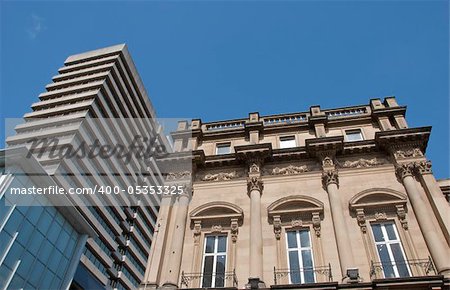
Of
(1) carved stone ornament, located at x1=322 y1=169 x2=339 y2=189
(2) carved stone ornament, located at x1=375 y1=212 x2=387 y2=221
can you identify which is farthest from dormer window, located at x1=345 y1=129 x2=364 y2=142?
(2) carved stone ornament, located at x1=375 y1=212 x2=387 y2=221

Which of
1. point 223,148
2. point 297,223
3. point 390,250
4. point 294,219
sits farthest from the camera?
point 223,148

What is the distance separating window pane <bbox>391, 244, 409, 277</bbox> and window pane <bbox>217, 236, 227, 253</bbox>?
7718 millimetres

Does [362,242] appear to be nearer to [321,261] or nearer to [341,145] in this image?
[321,261]

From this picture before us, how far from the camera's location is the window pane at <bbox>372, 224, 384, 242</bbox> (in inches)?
648

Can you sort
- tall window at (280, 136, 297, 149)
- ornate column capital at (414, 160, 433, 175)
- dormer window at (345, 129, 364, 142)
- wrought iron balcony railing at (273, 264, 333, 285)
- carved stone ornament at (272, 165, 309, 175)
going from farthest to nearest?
tall window at (280, 136, 297, 149) → dormer window at (345, 129, 364, 142) → carved stone ornament at (272, 165, 309, 175) → ornate column capital at (414, 160, 433, 175) → wrought iron balcony railing at (273, 264, 333, 285)

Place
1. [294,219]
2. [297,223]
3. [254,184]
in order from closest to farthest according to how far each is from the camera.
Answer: [297,223] < [294,219] < [254,184]

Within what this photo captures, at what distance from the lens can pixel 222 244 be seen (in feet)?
58.6

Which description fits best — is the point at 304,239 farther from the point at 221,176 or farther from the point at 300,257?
the point at 221,176

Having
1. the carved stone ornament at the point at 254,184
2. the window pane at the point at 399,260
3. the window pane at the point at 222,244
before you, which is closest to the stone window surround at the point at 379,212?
the window pane at the point at 399,260

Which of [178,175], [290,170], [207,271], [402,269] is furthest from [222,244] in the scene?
[402,269]

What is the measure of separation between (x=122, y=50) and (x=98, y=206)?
31567mm

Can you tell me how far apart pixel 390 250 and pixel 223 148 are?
11.4 meters

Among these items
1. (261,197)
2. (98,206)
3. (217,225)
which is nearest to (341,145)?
(261,197)

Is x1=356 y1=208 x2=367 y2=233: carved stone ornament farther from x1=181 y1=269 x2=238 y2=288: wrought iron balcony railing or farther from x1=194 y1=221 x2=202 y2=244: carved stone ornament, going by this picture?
x1=194 y1=221 x2=202 y2=244: carved stone ornament
